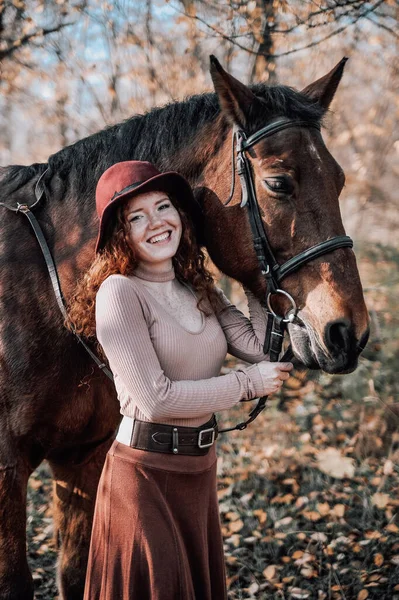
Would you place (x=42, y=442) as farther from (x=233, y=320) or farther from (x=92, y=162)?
(x=92, y=162)

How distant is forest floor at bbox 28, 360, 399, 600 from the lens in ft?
11.8

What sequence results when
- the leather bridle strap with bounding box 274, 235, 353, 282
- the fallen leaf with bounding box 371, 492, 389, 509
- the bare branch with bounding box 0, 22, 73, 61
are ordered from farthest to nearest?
the bare branch with bounding box 0, 22, 73, 61 < the fallen leaf with bounding box 371, 492, 389, 509 < the leather bridle strap with bounding box 274, 235, 353, 282

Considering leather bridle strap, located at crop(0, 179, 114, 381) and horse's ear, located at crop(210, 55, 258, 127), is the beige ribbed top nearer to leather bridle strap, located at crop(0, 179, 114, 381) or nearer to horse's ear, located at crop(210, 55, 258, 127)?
leather bridle strap, located at crop(0, 179, 114, 381)

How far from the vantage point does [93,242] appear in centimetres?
245

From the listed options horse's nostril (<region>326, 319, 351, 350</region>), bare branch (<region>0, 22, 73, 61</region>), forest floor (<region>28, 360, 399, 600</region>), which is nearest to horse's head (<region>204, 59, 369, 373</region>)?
horse's nostril (<region>326, 319, 351, 350</region>)

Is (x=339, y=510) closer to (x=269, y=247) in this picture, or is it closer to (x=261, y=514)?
(x=261, y=514)

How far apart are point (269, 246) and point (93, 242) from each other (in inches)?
32.8

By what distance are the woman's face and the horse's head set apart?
0.29 m

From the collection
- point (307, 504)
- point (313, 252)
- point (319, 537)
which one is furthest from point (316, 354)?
point (307, 504)

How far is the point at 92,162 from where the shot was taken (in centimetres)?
260

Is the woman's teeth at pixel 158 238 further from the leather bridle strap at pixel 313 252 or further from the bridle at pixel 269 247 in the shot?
the leather bridle strap at pixel 313 252

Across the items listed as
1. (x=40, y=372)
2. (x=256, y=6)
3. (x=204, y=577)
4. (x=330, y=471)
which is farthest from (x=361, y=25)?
(x=204, y=577)

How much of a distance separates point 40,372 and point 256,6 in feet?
12.3

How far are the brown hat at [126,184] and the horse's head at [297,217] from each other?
1.01ft
